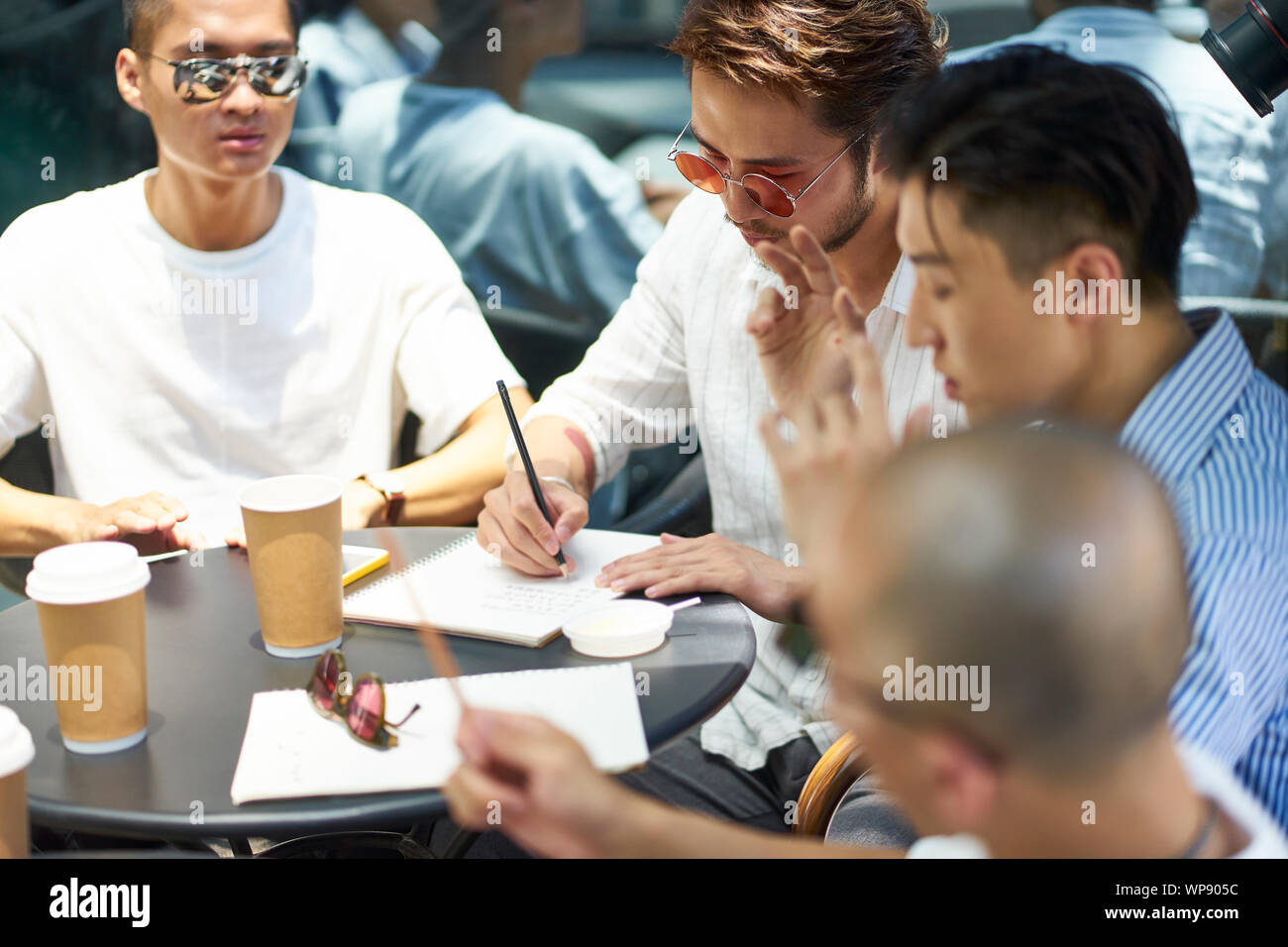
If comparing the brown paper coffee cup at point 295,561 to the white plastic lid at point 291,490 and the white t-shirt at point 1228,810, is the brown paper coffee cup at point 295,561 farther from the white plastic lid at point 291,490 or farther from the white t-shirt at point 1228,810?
the white t-shirt at point 1228,810

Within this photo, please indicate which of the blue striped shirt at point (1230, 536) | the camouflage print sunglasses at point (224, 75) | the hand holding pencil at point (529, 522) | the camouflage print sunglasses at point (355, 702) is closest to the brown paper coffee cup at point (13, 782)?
the camouflage print sunglasses at point (355, 702)

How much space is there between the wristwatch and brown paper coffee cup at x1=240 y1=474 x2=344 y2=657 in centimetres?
81

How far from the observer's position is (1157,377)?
1203 mm

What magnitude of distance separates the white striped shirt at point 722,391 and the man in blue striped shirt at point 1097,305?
24.3 inches

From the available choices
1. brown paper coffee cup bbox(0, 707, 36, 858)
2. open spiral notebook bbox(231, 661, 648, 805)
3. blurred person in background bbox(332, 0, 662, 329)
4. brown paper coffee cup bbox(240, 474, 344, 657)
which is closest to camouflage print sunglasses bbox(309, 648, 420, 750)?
open spiral notebook bbox(231, 661, 648, 805)

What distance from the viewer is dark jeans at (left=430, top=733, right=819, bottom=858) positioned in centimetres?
199

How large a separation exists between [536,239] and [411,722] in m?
2.51

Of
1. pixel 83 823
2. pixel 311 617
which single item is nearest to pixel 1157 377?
pixel 311 617

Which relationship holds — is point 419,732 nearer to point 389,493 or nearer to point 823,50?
point 389,493

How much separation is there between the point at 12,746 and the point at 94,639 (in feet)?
0.55

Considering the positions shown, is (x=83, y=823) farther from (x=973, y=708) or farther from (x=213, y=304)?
(x=213, y=304)

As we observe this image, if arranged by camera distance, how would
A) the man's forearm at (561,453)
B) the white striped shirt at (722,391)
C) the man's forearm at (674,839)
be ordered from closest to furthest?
1. the man's forearm at (674,839)
2. the white striped shirt at (722,391)
3. the man's forearm at (561,453)

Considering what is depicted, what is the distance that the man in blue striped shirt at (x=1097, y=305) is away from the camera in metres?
1.12

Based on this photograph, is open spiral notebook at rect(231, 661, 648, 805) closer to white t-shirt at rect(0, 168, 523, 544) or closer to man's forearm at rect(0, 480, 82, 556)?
man's forearm at rect(0, 480, 82, 556)
